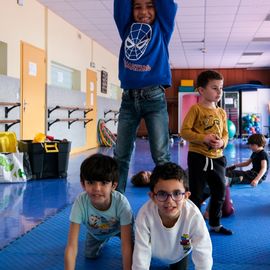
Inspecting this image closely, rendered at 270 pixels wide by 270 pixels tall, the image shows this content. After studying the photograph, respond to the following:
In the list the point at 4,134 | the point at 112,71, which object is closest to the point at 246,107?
the point at 112,71

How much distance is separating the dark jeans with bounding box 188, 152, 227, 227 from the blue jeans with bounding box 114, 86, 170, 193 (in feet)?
0.66

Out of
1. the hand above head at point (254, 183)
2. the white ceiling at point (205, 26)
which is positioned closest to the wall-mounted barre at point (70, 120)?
the white ceiling at point (205, 26)

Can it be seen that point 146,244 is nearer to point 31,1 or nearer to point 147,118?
point 147,118

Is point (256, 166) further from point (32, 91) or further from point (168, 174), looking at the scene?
point (32, 91)

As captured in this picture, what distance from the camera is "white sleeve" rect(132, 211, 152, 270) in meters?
1.57

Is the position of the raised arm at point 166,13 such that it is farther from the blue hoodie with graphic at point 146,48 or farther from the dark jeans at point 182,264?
the dark jeans at point 182,264

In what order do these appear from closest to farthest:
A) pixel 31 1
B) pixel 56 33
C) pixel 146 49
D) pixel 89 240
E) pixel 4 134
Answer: pixel 89 240, pixel 146 49, pixel 4 134, pixel 31 1, pixel 56 33

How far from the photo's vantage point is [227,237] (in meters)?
2.39

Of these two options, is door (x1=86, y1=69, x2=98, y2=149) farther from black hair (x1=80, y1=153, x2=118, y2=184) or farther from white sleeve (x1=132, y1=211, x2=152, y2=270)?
white sleeve (x1=132, y1=211, x2=152, y2=270)

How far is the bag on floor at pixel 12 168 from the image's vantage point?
4.49 metres

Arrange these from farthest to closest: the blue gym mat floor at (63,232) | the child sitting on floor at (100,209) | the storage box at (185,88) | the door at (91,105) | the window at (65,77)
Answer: the storage box at (185,88)
the door at (91,105)
the window at (65,77)
the blue gym mat floor at (63,232)
the child sitting on floor at (100,209)

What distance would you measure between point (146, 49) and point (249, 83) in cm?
1420

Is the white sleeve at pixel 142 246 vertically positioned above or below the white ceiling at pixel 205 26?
below

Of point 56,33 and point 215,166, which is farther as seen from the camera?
point 56,33
